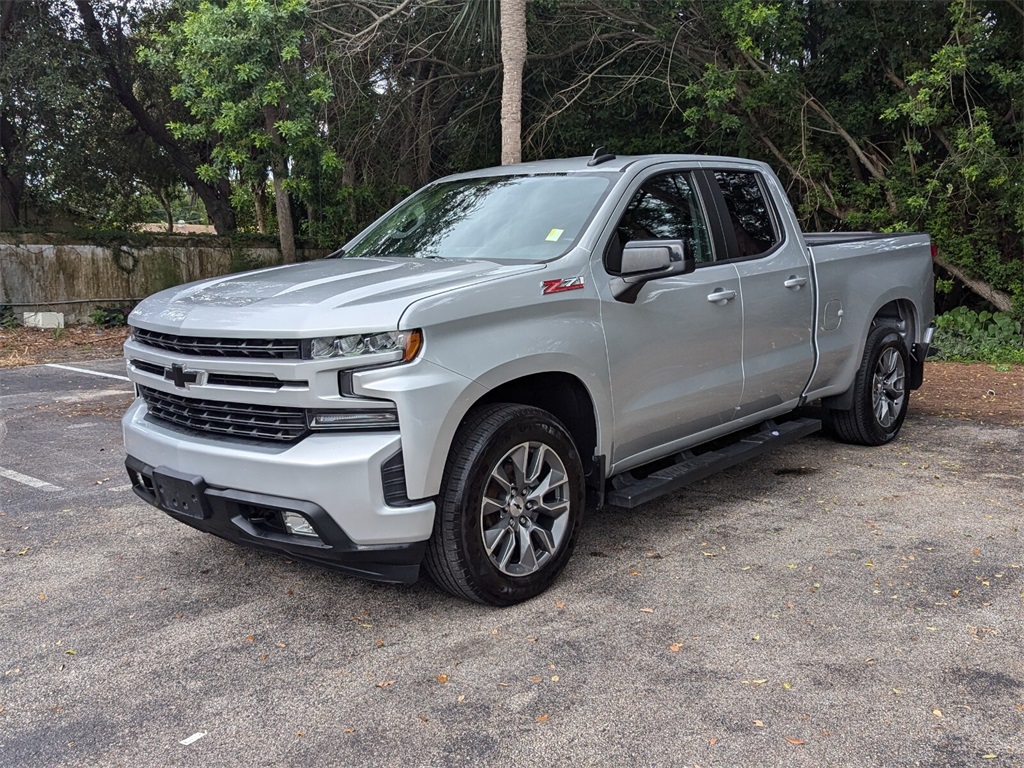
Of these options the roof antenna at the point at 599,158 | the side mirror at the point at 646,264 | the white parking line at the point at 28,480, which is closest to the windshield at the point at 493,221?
the roof antenna at the point at 599,158

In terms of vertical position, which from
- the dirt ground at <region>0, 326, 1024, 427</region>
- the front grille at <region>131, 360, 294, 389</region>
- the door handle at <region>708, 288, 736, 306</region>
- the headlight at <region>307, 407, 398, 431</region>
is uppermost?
the door handle at <region>708, 288, 736, 306</region>

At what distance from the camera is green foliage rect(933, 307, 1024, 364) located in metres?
12.1

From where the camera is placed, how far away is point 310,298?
368 cm

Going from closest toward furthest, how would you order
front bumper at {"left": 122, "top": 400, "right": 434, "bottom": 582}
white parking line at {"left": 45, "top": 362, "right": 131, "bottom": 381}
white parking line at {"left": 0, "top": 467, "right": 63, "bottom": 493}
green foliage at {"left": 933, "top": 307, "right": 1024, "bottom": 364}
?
1. front bumper at {"left": 122, "top": 400, "right": 434, "bottom": 582}
2. white parking line at {"left": 0, "top": 467, "right": 63, "bottom": 493}
3. white parking line at {"left": 45, "top": 362, "right": 131, "bottom": 381}
4. green foliage at {"left": 933, "top": 307, "right": 1024, "bottom": 364}

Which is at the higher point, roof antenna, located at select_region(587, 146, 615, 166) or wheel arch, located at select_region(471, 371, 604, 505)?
roof antenna, located at select_region(587, 146, 615, 166)

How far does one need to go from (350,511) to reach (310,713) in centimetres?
72

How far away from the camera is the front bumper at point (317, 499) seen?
3424 millimetres

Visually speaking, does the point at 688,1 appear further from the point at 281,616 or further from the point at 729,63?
the point at 281,616

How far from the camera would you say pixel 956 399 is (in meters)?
8.92

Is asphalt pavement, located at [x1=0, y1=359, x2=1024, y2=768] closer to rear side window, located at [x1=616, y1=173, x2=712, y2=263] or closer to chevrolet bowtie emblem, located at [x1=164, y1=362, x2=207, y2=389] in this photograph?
chevrolet bowtie emblem, located at [x1=164, y1=362, x2=207, y2=389]

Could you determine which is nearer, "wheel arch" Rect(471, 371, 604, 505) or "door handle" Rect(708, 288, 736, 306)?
"wheel arch" Rect(471, 371, 604, 505)

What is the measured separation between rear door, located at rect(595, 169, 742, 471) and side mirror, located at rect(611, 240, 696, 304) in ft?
0.20

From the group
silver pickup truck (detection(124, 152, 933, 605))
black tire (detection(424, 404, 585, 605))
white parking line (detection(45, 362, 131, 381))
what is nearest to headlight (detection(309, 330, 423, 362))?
silver pickup truck (detection(124, 152, 933, 605))

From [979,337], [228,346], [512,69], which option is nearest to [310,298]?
[228,346]
